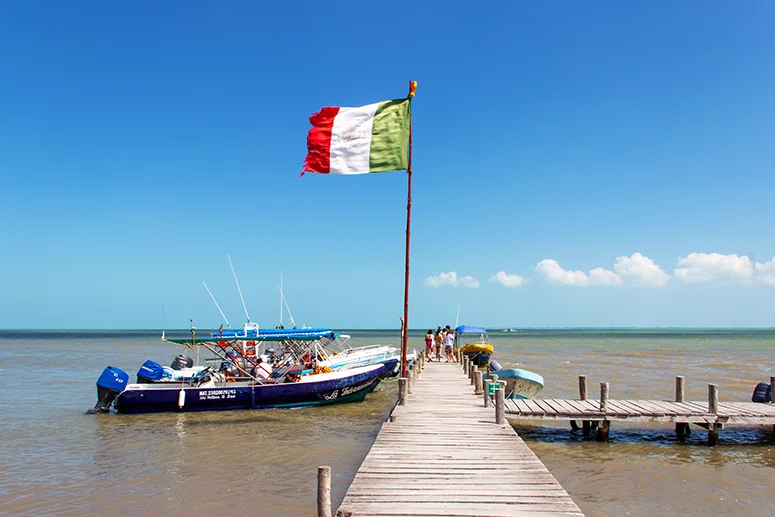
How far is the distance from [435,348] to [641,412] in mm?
21090

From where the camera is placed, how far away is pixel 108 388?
20.4m

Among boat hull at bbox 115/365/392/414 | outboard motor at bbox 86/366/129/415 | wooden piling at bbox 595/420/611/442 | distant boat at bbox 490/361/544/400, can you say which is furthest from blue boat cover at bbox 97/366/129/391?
wooden piling at bbox 595/420/611/442

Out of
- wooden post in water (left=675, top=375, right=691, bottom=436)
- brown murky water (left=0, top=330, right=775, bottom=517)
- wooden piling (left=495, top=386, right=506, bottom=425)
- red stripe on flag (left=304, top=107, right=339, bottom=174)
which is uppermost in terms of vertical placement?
red stripe on flag (left=304, top=107, right=339, bottom=174)

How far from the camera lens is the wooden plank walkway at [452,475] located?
6.88 metres

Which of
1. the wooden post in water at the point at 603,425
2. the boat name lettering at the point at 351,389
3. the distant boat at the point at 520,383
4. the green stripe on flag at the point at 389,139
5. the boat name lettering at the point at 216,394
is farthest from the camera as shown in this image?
the boat name lettering at the point at 351,389

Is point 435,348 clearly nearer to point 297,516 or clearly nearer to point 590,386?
point 590,386

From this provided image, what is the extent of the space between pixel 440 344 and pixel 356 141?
22708 mm

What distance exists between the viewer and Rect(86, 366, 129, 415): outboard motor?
20.4 meters

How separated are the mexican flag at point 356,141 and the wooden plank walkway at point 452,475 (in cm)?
653

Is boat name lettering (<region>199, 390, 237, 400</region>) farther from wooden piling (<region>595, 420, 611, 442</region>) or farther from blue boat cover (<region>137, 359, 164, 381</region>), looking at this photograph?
wooden piling (<region>595, 420, 611, 442</region>)

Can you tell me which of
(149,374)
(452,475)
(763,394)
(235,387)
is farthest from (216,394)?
(763,394)

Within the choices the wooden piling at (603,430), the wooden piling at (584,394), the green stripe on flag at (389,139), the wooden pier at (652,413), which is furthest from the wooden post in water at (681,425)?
the green stripe on flag at (389,139)

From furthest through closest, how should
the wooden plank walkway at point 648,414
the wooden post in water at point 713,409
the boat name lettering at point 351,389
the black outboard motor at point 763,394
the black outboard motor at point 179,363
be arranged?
1. the black outboard motor at point 179,363
2. the boat name lettering at point 351,389
3. the black outboard motor at point 763,394
4. the wooden post in water at point 713,409
5. the wooden plank walkway at point 648,414

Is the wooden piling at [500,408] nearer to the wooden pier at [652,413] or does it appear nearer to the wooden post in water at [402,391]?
the wooden pier at [652,413]
